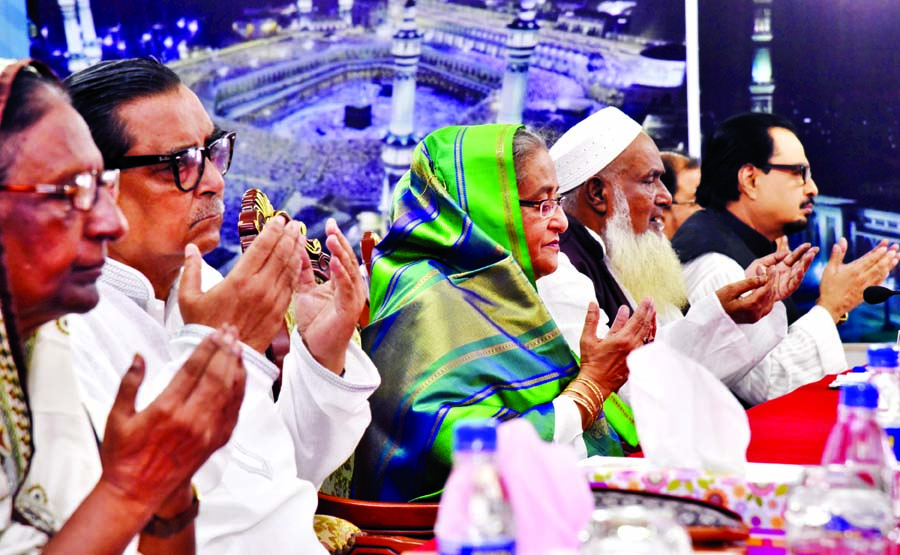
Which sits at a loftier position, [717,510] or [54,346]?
[54,346]

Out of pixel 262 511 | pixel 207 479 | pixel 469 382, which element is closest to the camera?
pixel 207 479

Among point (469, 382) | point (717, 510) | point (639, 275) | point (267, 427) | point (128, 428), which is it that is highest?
point (128, 428)

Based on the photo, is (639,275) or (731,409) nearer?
(731,409)

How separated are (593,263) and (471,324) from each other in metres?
1.30

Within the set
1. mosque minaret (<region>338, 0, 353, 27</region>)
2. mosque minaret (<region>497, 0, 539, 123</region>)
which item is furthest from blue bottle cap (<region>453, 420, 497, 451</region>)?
mosque minaret (<region>338, 0, 353, 27</region>)

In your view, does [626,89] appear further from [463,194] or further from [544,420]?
[544,420]

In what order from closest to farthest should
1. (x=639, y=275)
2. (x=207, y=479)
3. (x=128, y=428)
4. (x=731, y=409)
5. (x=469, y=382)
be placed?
(x=128, y=428) → (x=731, y=409) → (x=207, y=479) → (x=469, y=382) → (x=639, y=275)

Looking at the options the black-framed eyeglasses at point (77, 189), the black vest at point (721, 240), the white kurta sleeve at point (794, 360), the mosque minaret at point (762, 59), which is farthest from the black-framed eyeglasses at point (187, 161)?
the mosque minaret at point (762, 59)

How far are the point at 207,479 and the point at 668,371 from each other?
30.5 inches

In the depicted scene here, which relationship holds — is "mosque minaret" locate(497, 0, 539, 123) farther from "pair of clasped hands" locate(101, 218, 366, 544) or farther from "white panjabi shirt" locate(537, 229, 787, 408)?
"pair of clasped hands" locate(101, 218, 366, 544)

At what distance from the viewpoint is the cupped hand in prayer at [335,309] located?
229cm

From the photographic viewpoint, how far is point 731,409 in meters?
1.68

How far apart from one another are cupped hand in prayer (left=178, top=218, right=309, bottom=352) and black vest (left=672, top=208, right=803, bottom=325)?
10.2 ft

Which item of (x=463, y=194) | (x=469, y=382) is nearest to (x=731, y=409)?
(x=469, y=382)
